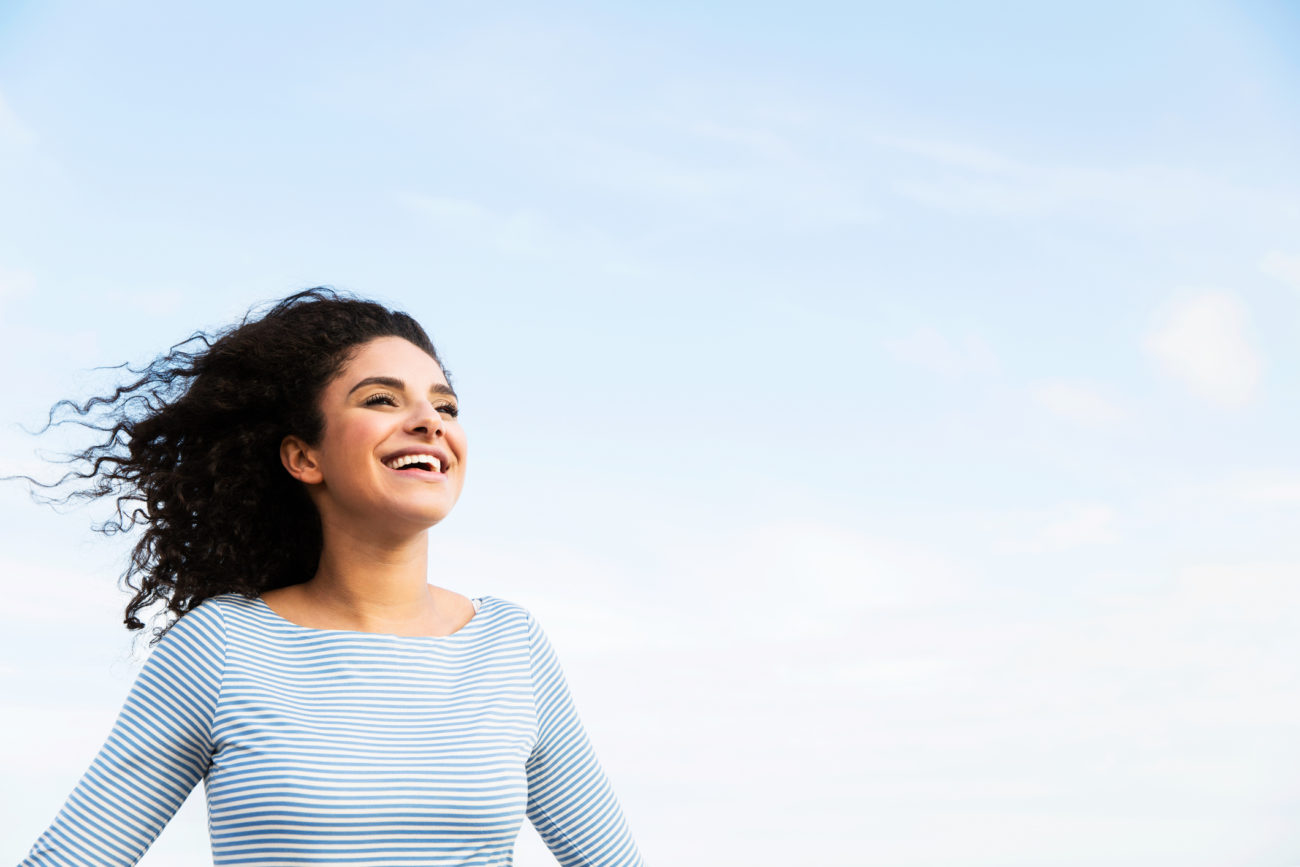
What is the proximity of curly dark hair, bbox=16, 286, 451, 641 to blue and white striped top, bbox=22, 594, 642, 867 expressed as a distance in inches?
10.5

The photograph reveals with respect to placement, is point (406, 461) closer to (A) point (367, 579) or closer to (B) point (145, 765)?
(A) point (367, 579)

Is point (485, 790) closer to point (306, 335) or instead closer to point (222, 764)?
point (222, 764)

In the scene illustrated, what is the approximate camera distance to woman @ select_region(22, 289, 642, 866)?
2.90 m

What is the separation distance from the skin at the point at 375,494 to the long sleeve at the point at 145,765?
328 mm

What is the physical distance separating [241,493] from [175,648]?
593 millimetres

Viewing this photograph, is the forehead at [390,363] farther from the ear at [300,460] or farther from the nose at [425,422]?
the ear at [300,460]

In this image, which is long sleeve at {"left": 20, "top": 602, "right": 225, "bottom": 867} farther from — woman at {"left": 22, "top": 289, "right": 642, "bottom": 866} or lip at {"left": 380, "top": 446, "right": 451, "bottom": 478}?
lip at {"left": 380, "top": 446, "right": 451, "bottom": 478}

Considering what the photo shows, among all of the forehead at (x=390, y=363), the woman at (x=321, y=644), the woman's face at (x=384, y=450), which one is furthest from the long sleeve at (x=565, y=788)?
the forehead at (x=390, y=363)

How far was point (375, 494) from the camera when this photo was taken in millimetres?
3221

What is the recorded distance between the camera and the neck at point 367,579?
3.31 meters

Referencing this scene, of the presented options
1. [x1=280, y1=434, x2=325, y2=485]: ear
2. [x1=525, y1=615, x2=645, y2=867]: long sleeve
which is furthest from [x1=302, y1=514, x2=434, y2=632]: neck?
[x1=525, y1=615, x2=645, y2=867]: long sleeve

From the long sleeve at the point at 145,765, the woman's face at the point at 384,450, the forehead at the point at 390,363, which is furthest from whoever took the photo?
the forehead at the point at 390,363

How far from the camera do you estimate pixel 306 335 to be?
137 inches

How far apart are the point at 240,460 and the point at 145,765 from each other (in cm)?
94
